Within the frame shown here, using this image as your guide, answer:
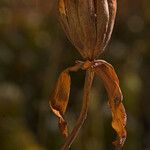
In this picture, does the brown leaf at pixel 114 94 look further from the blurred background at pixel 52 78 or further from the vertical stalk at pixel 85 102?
the blurred background at pixel 52 78

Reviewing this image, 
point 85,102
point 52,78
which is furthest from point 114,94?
point 52,78

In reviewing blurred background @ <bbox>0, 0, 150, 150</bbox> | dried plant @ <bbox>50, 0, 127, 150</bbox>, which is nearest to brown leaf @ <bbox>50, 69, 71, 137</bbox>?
dried plant @ <bbox>50, 0, 127, 150</bbox>

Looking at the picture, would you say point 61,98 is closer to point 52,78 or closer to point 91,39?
point 91,39

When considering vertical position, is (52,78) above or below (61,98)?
below

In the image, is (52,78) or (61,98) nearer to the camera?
(61,98)

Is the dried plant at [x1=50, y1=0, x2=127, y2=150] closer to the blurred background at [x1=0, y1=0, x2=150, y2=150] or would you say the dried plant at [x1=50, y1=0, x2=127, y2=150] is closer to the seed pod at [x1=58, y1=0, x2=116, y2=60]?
the seed pod at [x1=58, y1=0, x2=116, y2=60]
